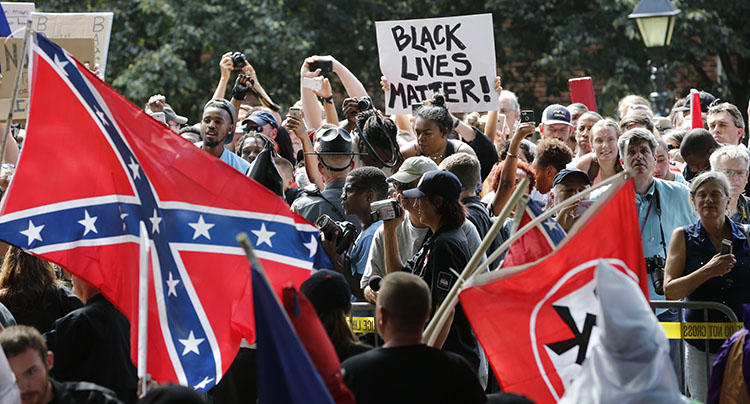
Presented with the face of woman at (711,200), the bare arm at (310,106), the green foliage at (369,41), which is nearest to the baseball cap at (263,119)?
the bare arm at (310,106)

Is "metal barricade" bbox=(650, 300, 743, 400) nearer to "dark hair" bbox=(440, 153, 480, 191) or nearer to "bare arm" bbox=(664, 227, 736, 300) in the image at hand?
"bare arm" bbox=(664, 227, 736, 300)

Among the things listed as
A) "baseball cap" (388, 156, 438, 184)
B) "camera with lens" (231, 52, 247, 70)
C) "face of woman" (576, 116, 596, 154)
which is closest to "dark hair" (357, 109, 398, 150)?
"baseball cap" (388, 156, 438, 184)

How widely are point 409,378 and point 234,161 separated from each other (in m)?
4.35

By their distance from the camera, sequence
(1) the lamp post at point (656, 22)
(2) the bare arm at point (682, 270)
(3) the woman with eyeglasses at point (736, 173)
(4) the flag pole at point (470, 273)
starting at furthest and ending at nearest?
(1) the lamp post at point (656, 22) → (3) the woman with eyeglasses at point (736, 173) → (2) the bare arm at point (682, 270) → (4) the flag pole at point (470, 273)

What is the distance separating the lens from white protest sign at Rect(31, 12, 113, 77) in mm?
11688

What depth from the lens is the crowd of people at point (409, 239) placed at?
196 inches

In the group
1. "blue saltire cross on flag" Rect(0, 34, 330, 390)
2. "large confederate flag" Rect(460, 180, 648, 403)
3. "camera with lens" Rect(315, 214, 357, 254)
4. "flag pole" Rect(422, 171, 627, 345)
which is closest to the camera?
"flag pole" Rect(422, 171, 627, 345)

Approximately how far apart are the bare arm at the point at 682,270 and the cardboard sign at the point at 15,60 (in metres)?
5.16

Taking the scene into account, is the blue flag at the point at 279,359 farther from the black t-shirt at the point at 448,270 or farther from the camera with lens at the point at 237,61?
the camera with lens at the point at 237,61

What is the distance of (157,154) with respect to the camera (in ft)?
20.5

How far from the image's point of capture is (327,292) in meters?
5.36

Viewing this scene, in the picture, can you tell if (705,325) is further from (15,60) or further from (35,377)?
(15,60)

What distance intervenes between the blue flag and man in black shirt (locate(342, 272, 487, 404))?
44cm

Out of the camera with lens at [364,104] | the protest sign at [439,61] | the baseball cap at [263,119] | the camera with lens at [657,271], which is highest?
the protest sign at [439,61]
